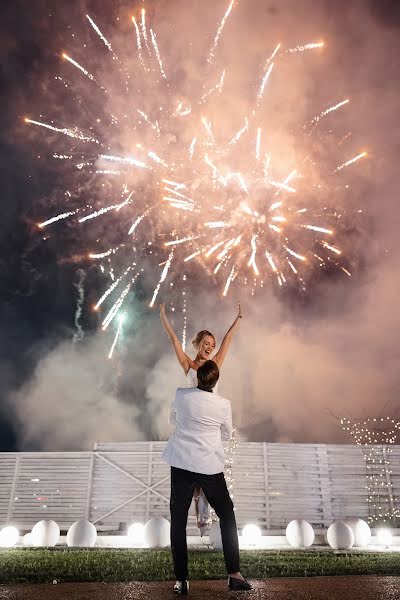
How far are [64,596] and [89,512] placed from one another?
11440 millimetres

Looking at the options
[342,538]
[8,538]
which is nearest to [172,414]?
[342,538]

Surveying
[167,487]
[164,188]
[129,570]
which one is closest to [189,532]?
[167,487]

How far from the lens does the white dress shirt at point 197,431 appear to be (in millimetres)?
3381

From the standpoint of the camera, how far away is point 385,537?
32.4 ft

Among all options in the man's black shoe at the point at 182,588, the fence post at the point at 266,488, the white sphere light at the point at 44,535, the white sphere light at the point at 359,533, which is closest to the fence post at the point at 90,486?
the fence post at the point at 266,488

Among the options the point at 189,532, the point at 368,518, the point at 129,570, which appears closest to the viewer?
the point at 129,570

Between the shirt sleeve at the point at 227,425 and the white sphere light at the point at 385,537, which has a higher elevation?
the shirt sleeve at the point at 227,425

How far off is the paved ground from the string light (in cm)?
970

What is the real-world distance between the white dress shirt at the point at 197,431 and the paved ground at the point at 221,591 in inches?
35.0

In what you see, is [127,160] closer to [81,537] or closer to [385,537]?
[81,537]

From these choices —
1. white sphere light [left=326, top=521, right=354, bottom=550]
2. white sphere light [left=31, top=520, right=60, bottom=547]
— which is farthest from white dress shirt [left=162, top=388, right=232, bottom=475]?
white sphere light [left=31, top=520, right=60, bottom=547]

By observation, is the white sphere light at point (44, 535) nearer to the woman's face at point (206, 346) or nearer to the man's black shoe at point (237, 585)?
the woman's face at point (206, 346)

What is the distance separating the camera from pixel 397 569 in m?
4.77

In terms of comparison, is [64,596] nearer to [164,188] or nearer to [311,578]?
[311,578]
